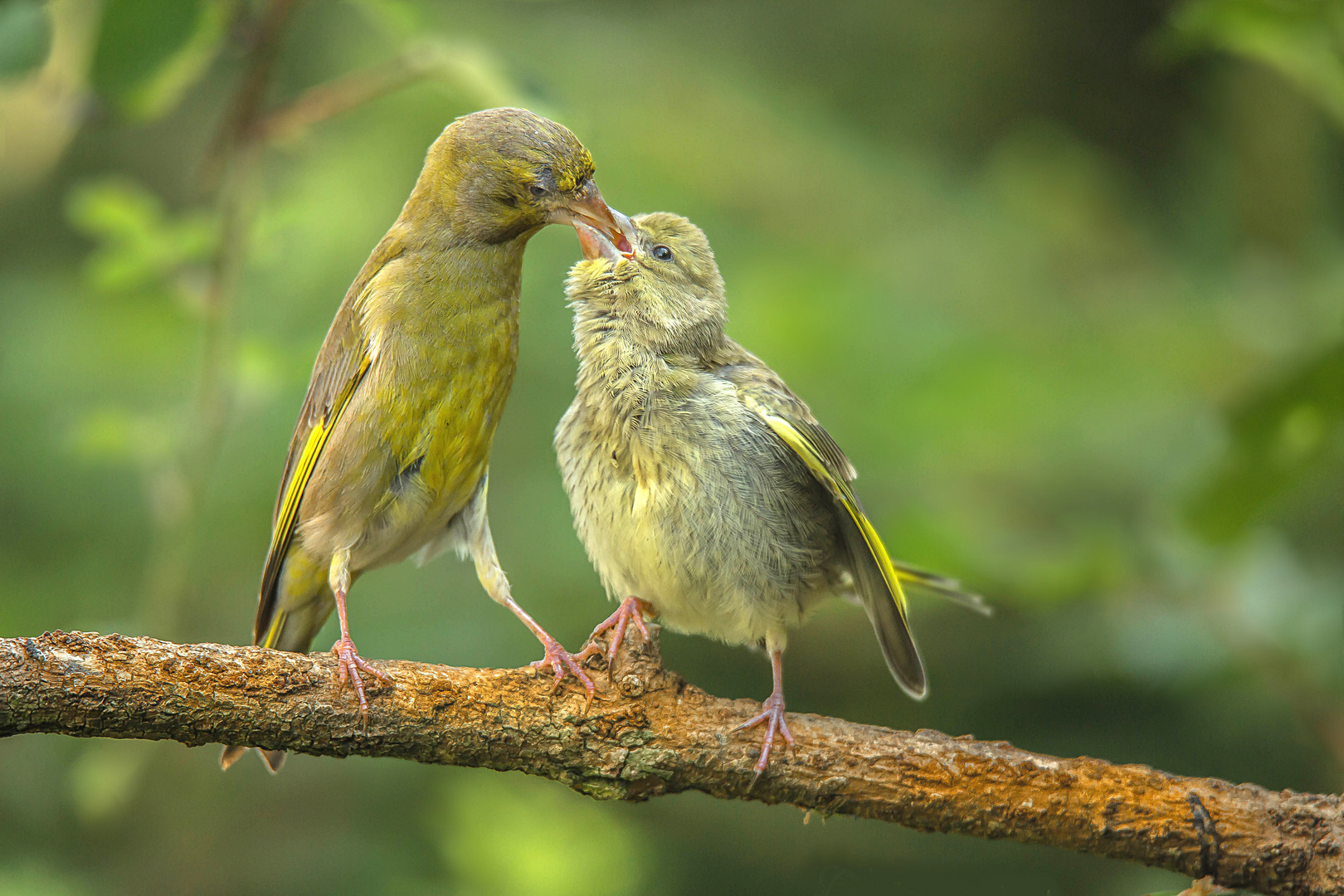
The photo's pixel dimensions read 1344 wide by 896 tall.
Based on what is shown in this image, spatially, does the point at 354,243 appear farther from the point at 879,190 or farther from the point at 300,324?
the point at 879,190

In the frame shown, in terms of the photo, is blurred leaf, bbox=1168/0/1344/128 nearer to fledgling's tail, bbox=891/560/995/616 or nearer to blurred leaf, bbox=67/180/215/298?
fledgling's tail, bbox=891/560/995/616

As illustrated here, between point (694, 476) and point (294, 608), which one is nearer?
point (694, 476)

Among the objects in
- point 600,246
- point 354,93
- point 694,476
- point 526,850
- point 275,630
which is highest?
point 354,93

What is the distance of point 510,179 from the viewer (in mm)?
3387

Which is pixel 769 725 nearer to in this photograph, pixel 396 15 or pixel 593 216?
pixel 593 216

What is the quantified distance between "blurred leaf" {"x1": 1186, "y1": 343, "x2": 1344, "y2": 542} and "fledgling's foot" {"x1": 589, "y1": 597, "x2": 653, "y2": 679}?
1711 millimetres

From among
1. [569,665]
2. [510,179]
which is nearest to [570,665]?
[569,665]

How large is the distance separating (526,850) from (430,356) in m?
2.13

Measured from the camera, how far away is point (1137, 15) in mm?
7328

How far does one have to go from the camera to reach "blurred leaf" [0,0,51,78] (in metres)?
3.04

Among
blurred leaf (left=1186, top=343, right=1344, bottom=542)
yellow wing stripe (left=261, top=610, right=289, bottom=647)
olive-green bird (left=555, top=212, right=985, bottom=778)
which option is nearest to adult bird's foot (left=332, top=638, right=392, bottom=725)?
olive-green bird (left=555, top=212, right=985, bottom=778)

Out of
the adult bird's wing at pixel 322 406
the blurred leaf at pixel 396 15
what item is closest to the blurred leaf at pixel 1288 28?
the blurred leaf at pixel 396 15

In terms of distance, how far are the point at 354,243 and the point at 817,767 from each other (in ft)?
12.3

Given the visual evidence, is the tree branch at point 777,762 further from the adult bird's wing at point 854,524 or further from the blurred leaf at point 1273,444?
the blurred leaf at point 1273,444
